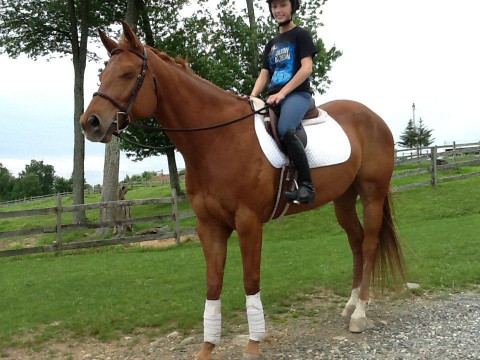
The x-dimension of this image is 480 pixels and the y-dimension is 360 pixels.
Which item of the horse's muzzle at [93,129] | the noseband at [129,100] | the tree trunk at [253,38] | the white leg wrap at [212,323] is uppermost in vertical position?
the tree trunk at [253,38]

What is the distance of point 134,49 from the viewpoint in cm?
369

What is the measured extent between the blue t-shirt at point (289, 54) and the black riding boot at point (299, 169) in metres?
0.68

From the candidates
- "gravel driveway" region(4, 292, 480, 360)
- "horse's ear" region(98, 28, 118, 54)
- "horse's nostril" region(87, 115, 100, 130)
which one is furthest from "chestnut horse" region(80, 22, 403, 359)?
"gravel driveway" region(4, 292, 480, 360)

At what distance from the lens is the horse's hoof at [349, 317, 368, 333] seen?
482cm

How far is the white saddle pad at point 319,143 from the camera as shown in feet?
13.7

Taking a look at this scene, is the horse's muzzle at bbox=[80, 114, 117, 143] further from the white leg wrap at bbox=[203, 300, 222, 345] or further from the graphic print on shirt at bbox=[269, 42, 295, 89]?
the graphic print on shirt at bbox=[269, 42, 295, 89]

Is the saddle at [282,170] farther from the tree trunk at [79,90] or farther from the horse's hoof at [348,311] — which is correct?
the tree trunk at [79,90]

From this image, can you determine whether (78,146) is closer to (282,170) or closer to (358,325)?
(282,170)

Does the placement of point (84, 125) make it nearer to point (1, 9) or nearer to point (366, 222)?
point (366, 222)

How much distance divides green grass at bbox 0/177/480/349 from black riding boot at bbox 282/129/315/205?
216cm

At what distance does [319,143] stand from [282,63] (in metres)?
0.94

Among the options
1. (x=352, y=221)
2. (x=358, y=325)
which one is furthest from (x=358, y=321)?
(x=352, y=221)

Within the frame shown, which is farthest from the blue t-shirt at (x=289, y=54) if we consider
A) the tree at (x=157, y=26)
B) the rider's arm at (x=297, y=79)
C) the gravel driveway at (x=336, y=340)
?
the tree at (x=157, y=26)

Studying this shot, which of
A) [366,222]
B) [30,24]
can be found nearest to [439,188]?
A: [366,222]
